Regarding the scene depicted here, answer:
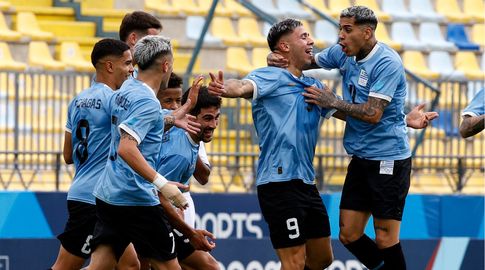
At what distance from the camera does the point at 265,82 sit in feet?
32.8

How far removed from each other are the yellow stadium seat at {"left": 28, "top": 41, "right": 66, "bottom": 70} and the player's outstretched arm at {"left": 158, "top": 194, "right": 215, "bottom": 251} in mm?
6601

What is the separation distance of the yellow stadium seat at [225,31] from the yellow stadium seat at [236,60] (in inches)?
4.2

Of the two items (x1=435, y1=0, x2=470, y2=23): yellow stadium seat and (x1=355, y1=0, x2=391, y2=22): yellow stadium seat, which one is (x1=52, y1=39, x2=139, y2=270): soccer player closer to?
(x1=355, y1=0, x2=391, y2=22): yellow stadium seat

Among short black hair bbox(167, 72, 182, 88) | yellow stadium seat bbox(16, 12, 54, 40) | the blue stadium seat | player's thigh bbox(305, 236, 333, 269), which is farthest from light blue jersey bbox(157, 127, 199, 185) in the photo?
the blue stadium seat

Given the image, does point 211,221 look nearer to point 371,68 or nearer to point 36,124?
point 36,124

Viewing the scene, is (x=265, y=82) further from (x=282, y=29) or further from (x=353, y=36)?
(x=353, y=36)

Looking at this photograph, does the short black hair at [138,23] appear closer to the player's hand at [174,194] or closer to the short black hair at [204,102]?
the short black hair at [204,102]

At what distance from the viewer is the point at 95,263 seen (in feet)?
31.1

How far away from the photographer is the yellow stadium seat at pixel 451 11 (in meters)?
19.9

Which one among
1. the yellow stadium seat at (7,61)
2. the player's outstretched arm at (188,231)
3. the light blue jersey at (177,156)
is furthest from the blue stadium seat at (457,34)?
the player's outstretched arm at (188,231)

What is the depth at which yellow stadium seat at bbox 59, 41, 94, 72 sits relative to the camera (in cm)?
1628

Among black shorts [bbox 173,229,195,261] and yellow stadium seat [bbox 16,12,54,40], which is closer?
black shorts [bbox 173,229,195,261]

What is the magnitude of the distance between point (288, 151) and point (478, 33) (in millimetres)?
10522

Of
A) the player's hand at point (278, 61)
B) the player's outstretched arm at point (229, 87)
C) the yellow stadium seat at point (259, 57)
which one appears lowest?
the yellow stadium seat at point (259, 57)
